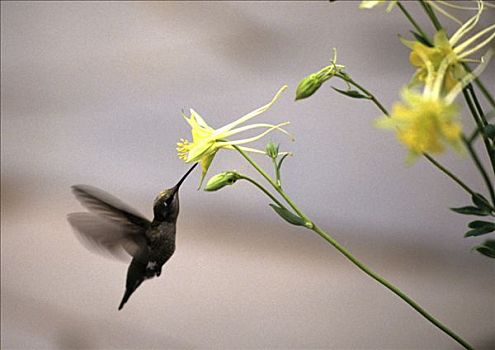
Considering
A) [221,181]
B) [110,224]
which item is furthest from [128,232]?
[221,181]

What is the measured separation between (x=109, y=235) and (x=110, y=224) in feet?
0.04

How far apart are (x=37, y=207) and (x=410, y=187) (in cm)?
68

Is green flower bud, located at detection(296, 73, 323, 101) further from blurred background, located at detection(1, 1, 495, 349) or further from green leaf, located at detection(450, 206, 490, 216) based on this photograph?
blurred background, located at detection(1, 1, 495, 349)

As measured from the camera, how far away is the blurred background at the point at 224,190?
1215mm

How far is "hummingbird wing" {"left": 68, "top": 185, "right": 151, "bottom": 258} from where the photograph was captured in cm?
71

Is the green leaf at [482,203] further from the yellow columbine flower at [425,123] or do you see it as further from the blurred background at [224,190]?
the blurred background at [224,190]

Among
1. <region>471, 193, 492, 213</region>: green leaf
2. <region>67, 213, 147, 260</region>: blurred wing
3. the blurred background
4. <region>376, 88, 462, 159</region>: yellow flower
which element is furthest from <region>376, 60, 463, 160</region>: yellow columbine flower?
the blurred background

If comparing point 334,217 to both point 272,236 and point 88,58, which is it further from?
point 88,58

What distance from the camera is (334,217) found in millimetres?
1232

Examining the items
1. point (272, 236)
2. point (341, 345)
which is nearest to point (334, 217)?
point (272, 236)

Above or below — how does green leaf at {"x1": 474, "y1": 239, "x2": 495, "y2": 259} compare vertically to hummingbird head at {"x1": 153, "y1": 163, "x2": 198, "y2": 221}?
below

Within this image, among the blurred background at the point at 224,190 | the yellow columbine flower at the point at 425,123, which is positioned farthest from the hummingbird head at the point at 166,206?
the blurred background at the point at 224,190

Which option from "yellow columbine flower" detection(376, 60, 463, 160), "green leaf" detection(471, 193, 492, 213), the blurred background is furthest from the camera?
the blurred background

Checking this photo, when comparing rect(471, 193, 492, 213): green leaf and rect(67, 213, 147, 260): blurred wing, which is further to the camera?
rect(67, 213, 147, 260): blurred wing
